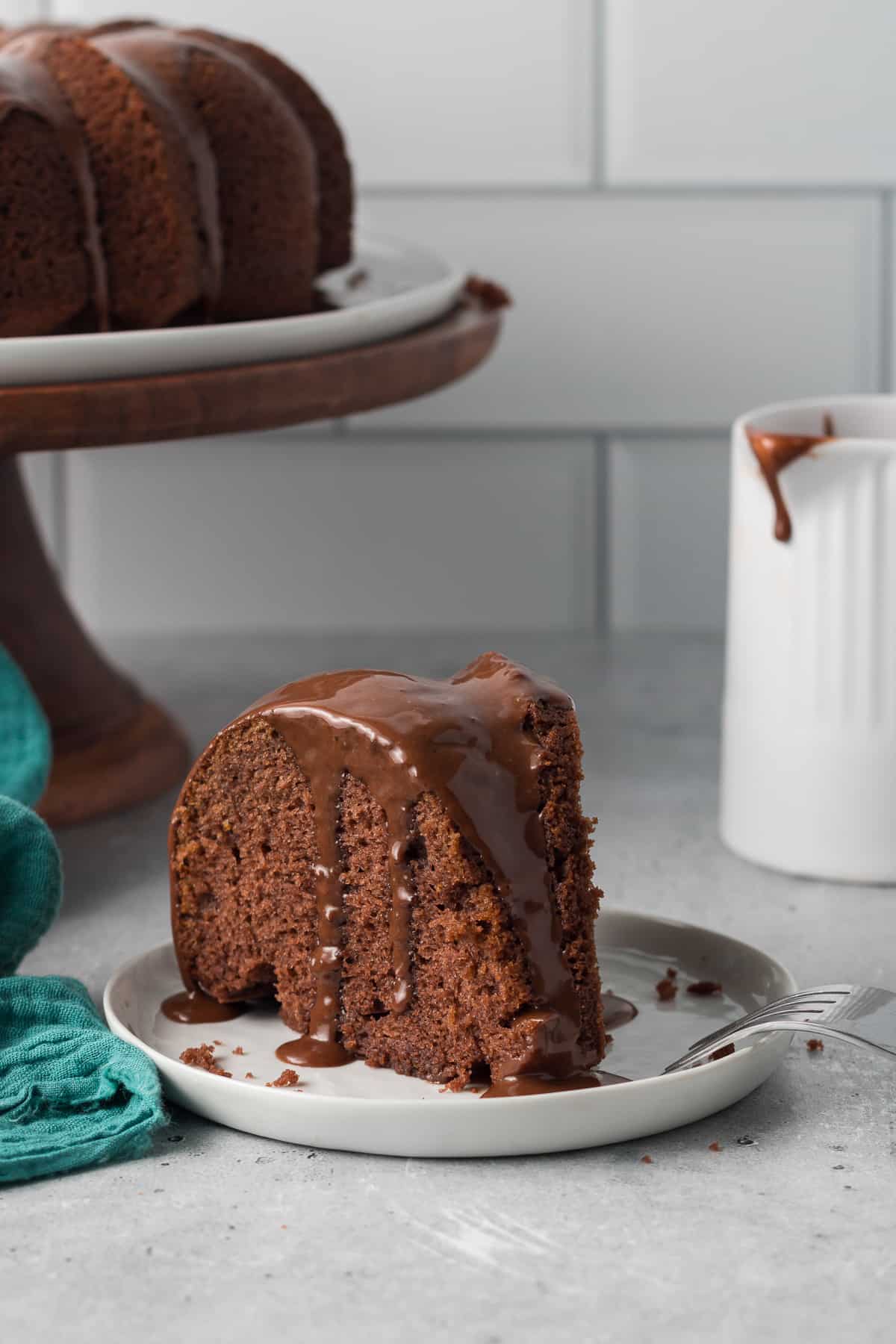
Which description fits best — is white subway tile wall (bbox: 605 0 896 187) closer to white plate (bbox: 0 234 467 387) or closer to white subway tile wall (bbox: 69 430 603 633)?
white subway tile wall (bbox: 69 430 603 633)

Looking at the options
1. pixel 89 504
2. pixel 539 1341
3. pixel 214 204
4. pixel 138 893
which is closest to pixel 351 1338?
pixel 539 1341

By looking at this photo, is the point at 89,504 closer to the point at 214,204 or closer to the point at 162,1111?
the point at 214,204

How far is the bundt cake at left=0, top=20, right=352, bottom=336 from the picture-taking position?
2.81ft

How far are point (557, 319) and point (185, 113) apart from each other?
1.65ft

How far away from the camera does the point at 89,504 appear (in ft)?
4.66

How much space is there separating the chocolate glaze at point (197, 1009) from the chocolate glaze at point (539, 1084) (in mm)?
133

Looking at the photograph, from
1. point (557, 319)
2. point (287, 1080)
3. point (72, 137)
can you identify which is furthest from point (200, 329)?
point (557, 319)

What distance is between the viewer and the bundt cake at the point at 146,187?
2.81 ft

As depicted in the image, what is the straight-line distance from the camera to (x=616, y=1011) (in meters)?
0.73

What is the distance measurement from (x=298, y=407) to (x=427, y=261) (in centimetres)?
31

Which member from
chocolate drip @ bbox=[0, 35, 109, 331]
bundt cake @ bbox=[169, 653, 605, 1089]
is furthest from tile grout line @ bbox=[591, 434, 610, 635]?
bundt cake @ bbox=[169, 653, 605, 1089]

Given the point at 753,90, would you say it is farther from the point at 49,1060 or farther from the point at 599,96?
the point at 49,1060

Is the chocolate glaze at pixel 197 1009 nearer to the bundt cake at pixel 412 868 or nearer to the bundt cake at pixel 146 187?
the bundt cake at pixel 412 868

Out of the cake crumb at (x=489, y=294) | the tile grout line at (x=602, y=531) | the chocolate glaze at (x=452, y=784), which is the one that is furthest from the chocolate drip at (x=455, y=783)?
the tile grout line at (x=602, y=531)
